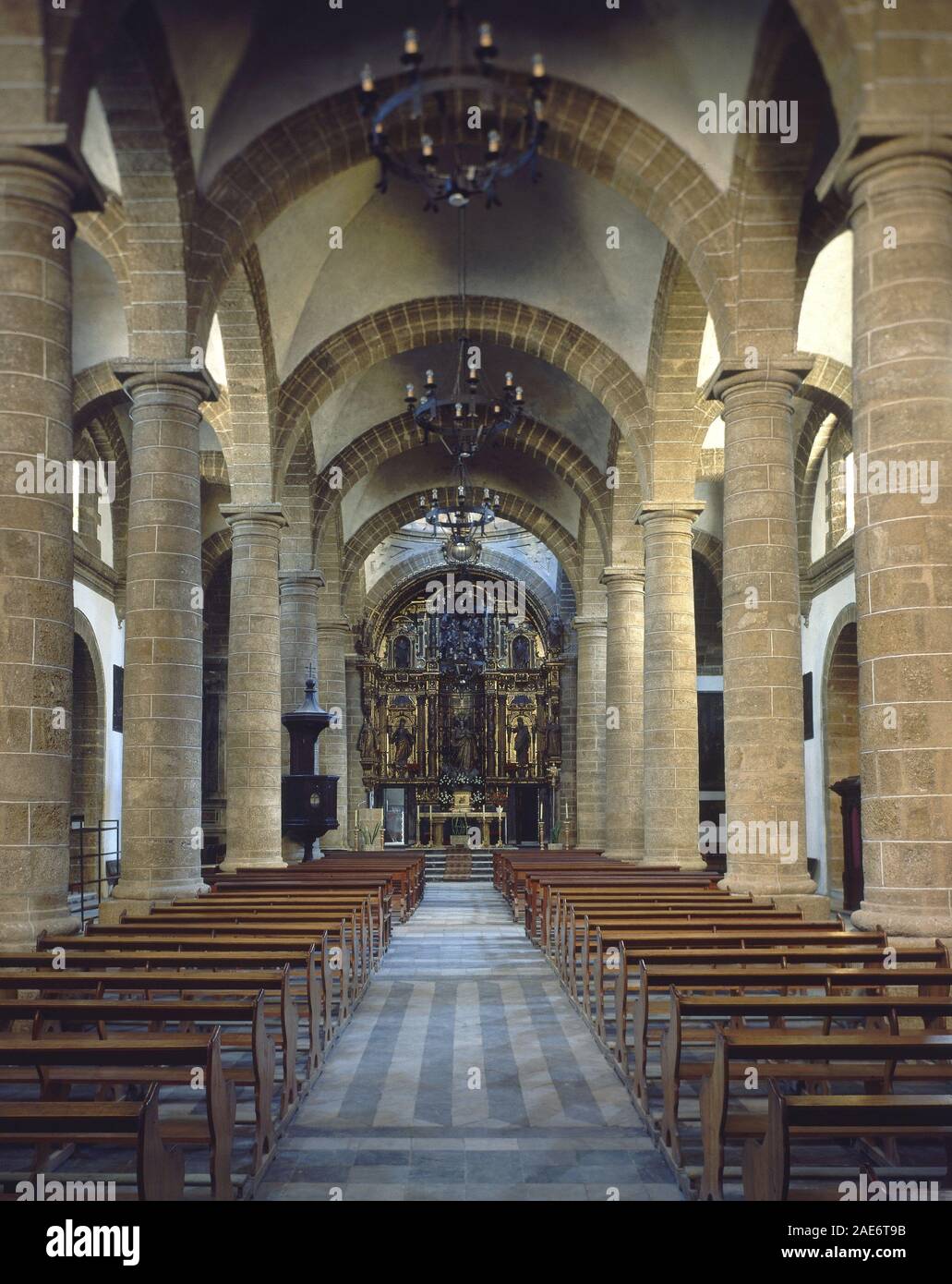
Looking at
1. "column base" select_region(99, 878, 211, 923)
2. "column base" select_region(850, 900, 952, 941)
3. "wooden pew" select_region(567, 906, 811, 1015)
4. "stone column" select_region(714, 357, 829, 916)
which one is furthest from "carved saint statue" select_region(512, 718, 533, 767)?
"column base" select_region(850, 900, 952, 941)

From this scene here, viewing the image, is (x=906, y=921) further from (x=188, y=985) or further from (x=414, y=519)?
(x=414, y=519)

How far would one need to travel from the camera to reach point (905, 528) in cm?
726

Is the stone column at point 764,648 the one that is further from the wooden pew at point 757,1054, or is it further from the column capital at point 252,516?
the column capital at point 252,516

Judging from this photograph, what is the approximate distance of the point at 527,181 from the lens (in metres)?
15.5

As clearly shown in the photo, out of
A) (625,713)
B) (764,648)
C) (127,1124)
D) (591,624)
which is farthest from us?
(591,624)

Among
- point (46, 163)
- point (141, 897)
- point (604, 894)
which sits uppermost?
point (46, 163)

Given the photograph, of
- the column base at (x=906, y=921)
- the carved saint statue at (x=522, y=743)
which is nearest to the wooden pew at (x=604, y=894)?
the column base at (x=906, y=921)

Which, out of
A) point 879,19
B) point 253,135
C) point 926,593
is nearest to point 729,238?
point 879,19

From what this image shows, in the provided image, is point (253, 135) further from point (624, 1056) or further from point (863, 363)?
point (624, 1056)

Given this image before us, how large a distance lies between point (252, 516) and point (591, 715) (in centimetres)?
1068

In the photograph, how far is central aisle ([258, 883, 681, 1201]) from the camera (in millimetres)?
5105

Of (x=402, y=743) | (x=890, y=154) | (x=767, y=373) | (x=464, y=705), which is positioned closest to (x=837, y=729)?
(x=767, y=373)

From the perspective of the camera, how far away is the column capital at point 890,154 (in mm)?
7438
